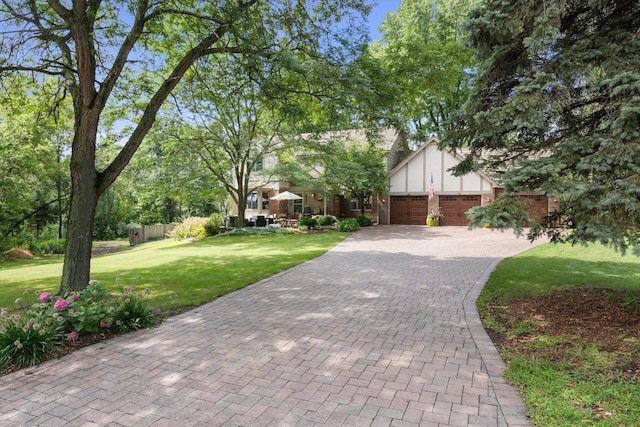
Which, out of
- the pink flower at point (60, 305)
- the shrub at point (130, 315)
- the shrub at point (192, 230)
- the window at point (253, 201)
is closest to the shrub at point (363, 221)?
the window at point (253, 201)

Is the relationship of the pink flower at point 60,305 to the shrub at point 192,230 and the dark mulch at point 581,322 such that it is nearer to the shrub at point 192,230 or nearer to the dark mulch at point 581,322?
the dark mulch at point 581,322

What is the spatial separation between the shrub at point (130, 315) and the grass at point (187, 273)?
0.32 m

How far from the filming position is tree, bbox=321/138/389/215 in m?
19.9

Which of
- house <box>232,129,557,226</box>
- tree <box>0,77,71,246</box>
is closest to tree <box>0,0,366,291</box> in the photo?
tree <box>0,77,71,246</box>

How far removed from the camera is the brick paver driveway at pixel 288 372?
326cm

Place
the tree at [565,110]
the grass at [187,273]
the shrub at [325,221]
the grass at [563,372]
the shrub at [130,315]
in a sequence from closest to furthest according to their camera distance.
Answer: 1. the grass at [563,372]
2. the tree at [565,110]
3. the shrub at [130,315]
4. the grass at [187,273]
5. the shrub at [325,221]

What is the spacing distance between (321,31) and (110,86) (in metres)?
4.28

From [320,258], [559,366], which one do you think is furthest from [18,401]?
[320,258]

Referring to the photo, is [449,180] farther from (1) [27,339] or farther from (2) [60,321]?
(1) [27,339]

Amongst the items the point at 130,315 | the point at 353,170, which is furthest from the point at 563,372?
the point at 353,170

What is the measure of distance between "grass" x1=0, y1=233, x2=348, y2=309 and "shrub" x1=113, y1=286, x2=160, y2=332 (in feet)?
1.07

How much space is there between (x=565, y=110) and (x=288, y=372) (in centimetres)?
496

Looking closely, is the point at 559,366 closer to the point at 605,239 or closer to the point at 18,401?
the point at 605,239

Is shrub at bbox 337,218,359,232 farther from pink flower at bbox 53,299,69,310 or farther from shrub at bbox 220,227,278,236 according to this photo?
pink flower at bbox 53,299,69,310
